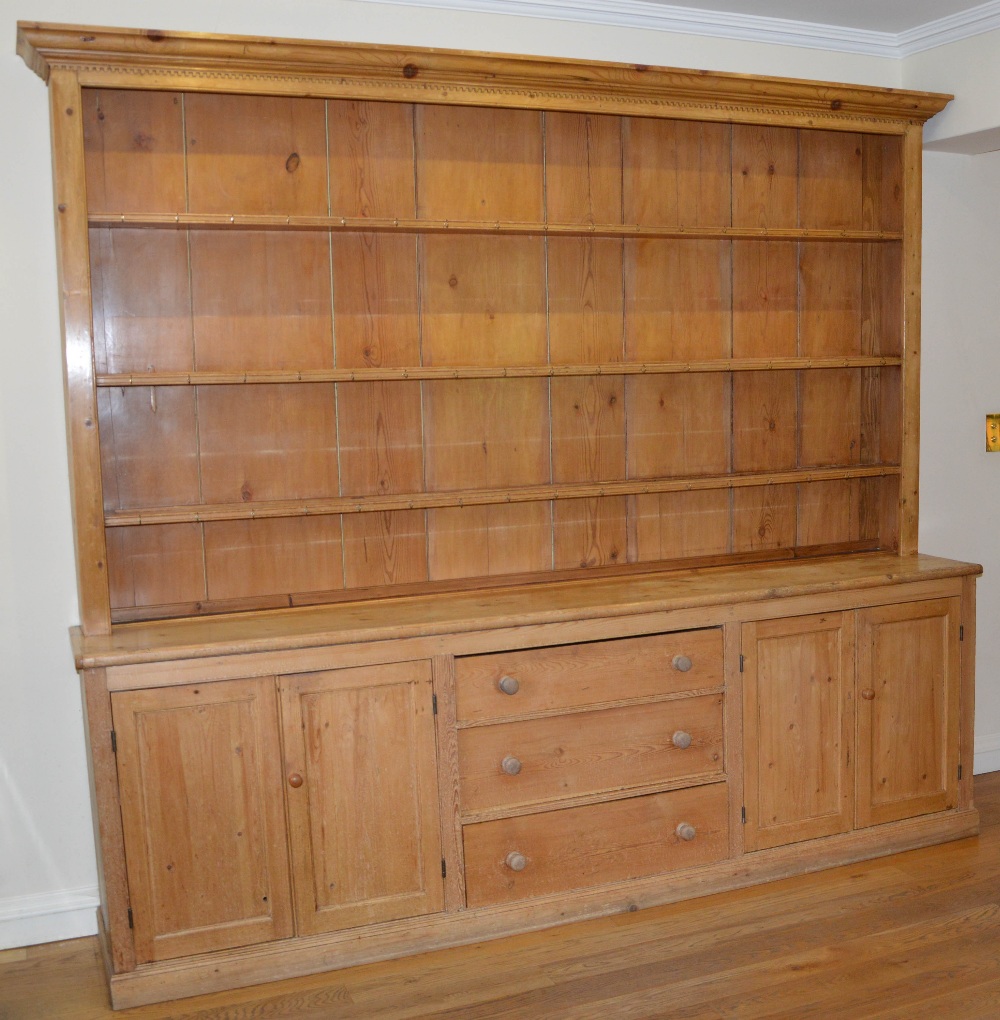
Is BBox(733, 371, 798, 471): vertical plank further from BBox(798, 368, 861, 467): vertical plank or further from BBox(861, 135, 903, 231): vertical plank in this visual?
BBox(861, 135, 903, 231): vertical plank

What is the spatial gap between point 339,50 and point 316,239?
0.51m

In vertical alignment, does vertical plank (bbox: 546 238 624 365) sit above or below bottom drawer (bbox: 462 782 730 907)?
above

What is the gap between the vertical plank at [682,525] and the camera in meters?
3.44

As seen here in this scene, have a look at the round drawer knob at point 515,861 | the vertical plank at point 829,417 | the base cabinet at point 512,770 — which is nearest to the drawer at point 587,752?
the base cabinet at point 512,770

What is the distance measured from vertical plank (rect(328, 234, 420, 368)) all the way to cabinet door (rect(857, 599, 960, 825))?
1.62 meters

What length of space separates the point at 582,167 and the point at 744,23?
2.40 feet

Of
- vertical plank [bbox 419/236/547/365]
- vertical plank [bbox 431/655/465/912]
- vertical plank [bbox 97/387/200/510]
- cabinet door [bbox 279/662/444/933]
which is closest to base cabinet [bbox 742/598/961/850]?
vertical plank [bbox 431/655/465/912]

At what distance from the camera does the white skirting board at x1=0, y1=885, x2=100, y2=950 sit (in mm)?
2914

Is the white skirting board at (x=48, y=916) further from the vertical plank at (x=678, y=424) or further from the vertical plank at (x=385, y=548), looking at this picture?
the vertical plank at (x=678, y=424)

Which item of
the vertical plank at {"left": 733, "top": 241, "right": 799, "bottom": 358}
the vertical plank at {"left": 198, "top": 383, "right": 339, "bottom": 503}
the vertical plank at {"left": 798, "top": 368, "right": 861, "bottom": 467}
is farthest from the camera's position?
the vertical plank at {"left": 798, "top": 368, "right": 861, "bottom": 467}

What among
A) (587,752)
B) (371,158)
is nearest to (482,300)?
(371,158)

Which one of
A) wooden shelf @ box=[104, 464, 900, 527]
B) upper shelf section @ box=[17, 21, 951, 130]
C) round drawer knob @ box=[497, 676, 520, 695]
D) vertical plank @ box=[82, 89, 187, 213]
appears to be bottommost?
round drawer knob @ box=[497, 676, 520, 695]

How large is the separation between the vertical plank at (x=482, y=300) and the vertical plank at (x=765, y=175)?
714mm

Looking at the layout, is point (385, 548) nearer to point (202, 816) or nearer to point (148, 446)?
point (148, 446)
